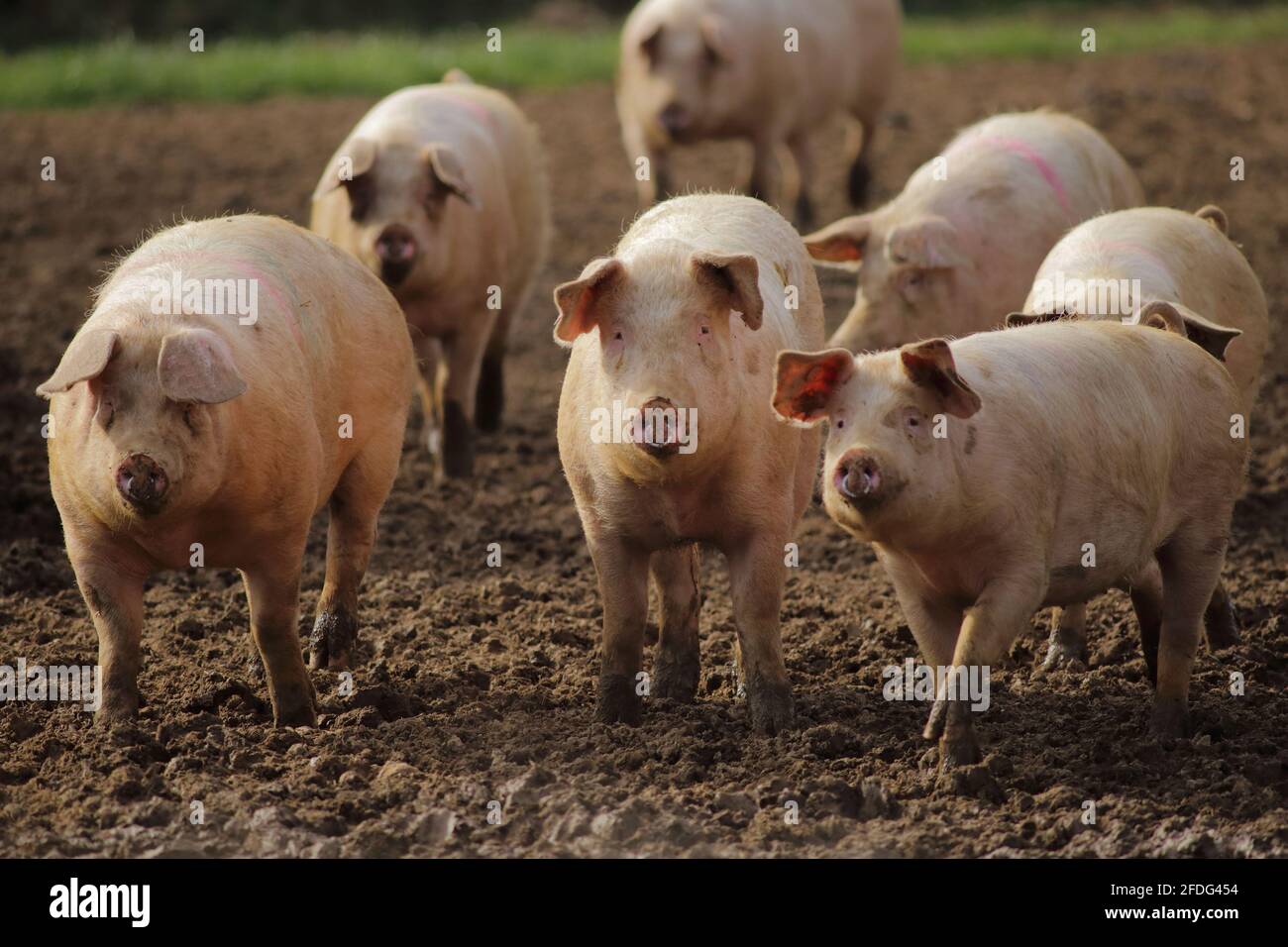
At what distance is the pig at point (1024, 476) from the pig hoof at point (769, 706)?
448mm

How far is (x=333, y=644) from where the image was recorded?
6504 mm

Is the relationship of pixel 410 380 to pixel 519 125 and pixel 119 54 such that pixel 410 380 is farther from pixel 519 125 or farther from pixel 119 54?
pixel 119 54

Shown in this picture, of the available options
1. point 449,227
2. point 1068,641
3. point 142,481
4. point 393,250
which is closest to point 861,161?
point 449,227

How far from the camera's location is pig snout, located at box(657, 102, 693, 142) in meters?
12.5

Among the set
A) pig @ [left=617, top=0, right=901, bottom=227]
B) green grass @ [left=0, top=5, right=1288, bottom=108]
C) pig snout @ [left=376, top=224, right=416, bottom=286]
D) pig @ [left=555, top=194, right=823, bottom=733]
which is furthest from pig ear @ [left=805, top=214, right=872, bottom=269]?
green grass @ [left=0, top=5, right=1288, bottom=108]

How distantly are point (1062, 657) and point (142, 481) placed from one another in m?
3.06

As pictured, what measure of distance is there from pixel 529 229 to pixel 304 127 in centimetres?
600

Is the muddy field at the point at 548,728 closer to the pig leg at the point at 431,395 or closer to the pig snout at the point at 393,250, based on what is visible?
the pig leg at the point at 431,395

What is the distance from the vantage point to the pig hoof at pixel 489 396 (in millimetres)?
9828

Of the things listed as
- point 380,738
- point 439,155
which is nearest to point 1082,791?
point 380,738

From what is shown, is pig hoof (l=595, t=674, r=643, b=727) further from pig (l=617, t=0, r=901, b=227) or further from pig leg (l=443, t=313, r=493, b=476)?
pig (l=617, t=0, r=901, b=227)

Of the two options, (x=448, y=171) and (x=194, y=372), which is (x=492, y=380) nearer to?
(x=448, y=171)

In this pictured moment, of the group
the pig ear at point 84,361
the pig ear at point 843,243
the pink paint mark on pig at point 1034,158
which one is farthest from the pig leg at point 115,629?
the pink paint mark on pig at point 1034,158
